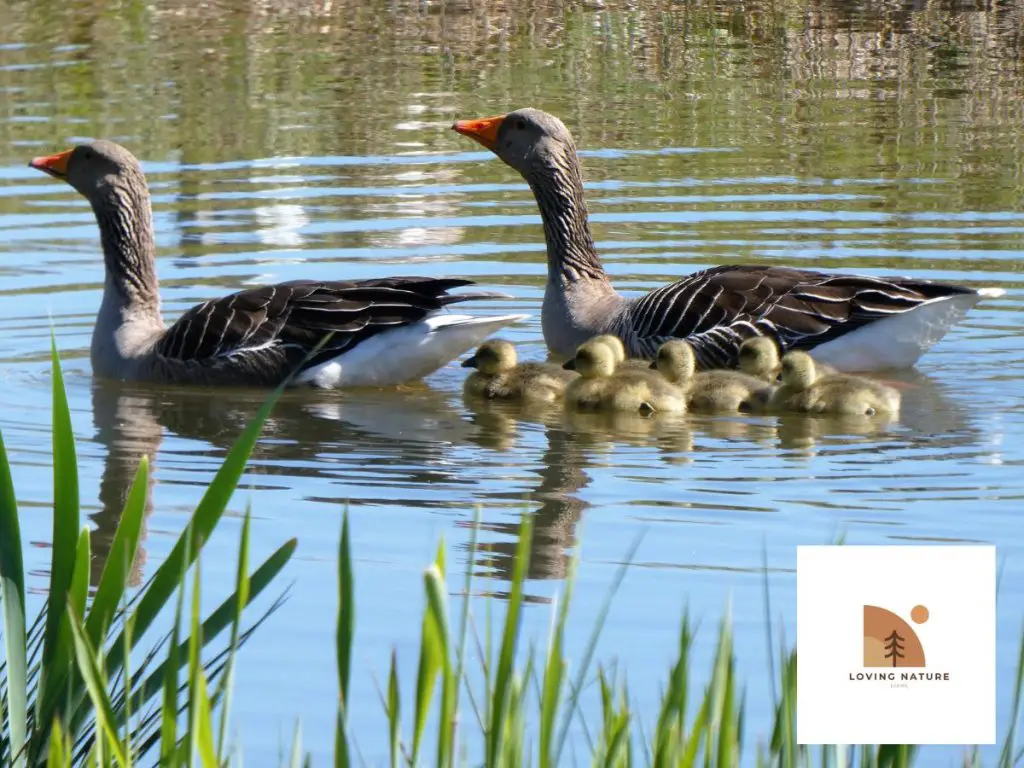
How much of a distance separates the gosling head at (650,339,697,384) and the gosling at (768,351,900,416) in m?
0.53

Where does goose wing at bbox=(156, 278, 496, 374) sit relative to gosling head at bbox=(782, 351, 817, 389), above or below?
above

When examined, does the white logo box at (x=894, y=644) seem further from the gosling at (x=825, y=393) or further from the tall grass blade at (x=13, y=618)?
the gosling at (x=825, y=393)

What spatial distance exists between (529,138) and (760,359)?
2823 millimetres

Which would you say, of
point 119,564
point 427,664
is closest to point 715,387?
point 119,564

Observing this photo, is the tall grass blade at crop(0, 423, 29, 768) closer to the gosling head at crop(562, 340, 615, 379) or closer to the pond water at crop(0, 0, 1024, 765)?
the pond water at crop(0, 0, 1024, 765)

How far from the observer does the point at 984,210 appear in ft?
48.2

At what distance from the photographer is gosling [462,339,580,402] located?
10.0 m

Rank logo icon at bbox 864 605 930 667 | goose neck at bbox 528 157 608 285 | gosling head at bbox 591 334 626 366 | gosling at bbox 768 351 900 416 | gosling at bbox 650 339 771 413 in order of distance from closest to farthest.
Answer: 1. logo icon at bbox 864 605 930 667
2. gosling at bbox 768 351 900 416
3. gosling at bbox 650 339 771 413
4. gosling head at bbox 591 334 626 366
5. goose neck at bbox 528 157 608 285

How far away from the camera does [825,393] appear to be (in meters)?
9.41

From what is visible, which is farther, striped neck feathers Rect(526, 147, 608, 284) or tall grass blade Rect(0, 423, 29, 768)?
striped neck feathers Rect(526, 147, 608, 284)

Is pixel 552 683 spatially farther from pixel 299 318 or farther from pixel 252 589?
pixel 299 318

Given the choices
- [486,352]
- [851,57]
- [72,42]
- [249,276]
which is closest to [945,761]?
[486,352]

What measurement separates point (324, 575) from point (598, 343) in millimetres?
3387

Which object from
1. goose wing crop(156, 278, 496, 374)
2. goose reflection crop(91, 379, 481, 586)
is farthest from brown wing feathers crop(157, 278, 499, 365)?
goose reflection crop(91, 379, 481, 586)
